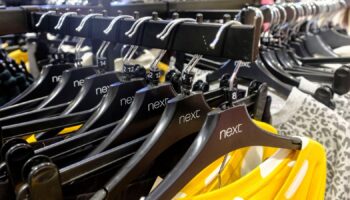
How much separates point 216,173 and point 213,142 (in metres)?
0.15

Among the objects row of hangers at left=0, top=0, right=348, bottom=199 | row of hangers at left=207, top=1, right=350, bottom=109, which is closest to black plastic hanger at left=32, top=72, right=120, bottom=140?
row of hangers at left=0, top=0, right=348, bottom=199

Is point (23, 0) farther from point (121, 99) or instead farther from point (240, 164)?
point (240, 164)

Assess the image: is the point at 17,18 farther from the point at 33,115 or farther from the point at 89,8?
the point at 33,115

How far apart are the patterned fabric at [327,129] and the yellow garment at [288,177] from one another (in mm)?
111

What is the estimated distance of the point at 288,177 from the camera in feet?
1.71

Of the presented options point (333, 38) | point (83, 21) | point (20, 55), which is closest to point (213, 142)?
point (83, 21)

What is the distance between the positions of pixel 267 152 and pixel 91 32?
0.44m

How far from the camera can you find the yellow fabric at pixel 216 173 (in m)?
0.53

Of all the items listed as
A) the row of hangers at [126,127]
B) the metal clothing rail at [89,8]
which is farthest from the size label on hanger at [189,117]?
the metal clothing rail at [89,8]

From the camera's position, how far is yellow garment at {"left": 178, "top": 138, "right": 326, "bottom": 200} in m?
0.49

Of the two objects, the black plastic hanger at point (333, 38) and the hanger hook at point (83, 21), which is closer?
the hanger hook at point (83, 21)

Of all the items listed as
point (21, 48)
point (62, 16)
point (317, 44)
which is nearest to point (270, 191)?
point (62, 16)

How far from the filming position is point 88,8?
0.83 meters

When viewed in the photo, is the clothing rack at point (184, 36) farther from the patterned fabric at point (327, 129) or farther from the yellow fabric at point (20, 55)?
the yellow fabric at point (20, 55)
